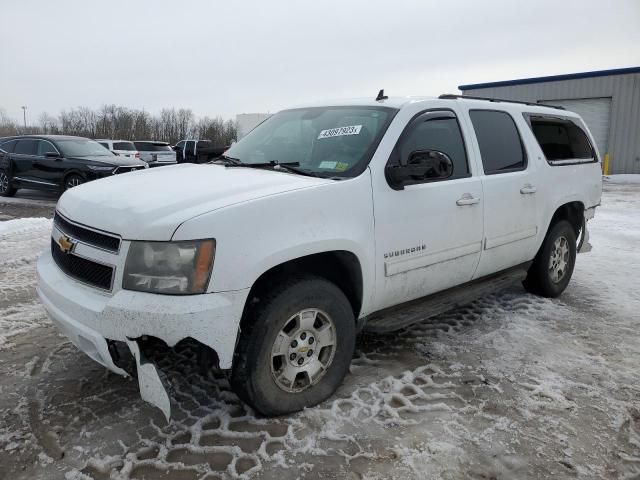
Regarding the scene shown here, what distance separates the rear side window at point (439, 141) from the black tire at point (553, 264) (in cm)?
172

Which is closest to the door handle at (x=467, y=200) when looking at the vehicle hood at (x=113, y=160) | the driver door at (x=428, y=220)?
the driver door at (x=428, y=220)

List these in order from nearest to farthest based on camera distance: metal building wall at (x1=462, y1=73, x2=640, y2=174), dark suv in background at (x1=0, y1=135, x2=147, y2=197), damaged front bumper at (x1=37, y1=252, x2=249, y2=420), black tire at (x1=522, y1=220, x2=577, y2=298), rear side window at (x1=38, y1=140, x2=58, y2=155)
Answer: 1. damaged front bumper at (x1=37, y1=252, x2=249, y2=420)
2. black tire at (x1=522, y1=220, x2=577, y2=298)
3. dark suv in background at (x1=0, y1=135, x2=147, y2=197)
4. rear side window at (x1=38, y1=140, x2=58, y2=155)
5. metal building wall at (x1=462, y1=73, x2=640, y2=174)

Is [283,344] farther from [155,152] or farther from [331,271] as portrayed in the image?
[155,152]

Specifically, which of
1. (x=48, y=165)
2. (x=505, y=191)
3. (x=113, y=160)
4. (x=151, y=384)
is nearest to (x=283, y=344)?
(x=151, y=384)

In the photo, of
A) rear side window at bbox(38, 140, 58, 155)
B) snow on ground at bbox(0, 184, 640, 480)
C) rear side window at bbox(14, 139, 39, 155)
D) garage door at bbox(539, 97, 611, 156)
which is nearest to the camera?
snow on ground at bbox(0, 184, 640, 480)

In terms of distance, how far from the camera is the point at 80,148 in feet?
41.7

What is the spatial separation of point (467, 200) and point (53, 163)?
11.7m

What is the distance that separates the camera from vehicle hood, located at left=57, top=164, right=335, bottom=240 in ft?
8.32

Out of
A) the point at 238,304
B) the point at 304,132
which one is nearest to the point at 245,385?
the point at 238,304

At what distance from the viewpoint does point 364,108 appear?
3.75m

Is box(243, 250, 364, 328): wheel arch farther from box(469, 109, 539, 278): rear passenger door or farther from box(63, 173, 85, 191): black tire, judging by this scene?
box(63, 173, 85, 191): black tire

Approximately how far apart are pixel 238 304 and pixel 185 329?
286 millimetres

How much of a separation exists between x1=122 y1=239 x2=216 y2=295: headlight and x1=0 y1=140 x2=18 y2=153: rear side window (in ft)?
43.9

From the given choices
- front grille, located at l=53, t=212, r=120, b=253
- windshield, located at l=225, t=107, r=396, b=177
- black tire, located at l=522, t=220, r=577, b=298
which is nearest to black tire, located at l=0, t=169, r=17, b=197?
windshield, located at l=225, t=107, r=396, b=177
